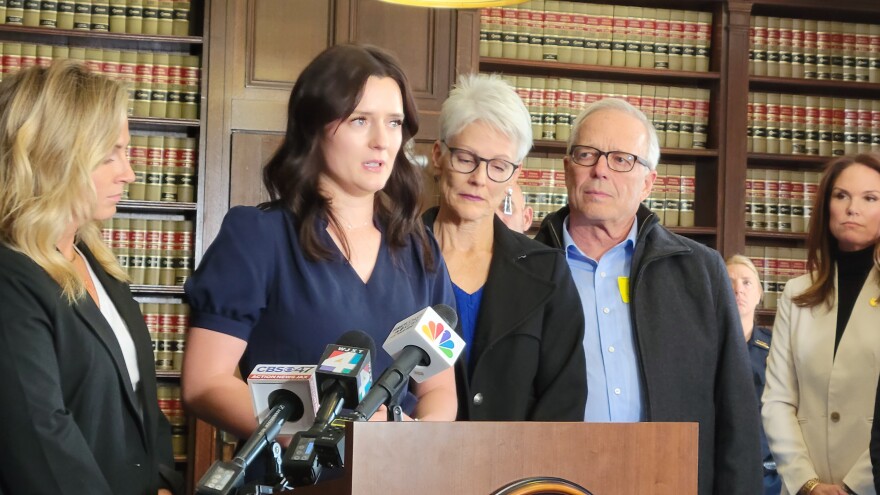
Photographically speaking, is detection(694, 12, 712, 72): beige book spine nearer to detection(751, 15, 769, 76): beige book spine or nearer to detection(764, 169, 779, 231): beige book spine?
detection(751, 15, 769, 76): beige book spine

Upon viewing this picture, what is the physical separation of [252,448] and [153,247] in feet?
13.2

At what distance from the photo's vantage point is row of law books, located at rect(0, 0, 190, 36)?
4.91 meters

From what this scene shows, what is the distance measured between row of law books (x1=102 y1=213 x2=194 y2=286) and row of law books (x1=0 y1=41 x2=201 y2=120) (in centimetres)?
50

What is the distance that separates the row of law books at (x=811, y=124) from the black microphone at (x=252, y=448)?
465 cm

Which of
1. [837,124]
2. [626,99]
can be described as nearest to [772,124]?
[837,124]

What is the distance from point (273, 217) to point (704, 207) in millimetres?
4067

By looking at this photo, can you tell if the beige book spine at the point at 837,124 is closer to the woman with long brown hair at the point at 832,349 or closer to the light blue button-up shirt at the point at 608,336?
the woman with long brown hair at the point at 832,349

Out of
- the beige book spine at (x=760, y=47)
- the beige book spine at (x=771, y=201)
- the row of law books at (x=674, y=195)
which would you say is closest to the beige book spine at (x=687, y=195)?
the row of law books at (x=674, y=195)

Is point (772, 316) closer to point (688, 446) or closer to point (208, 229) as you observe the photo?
point (208, 229)

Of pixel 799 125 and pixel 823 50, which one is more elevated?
pixel 823 50

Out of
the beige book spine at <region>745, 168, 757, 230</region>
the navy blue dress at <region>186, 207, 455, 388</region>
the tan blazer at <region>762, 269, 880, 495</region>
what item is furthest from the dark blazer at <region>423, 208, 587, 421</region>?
the beige book spine at <region>745, 168, 757, 230</region>

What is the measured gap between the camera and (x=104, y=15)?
16.4 ft

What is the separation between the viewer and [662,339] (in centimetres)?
232

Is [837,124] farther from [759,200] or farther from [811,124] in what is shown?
[759,200]
